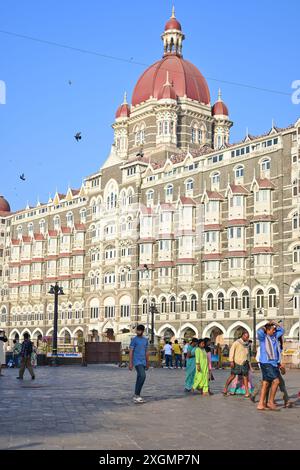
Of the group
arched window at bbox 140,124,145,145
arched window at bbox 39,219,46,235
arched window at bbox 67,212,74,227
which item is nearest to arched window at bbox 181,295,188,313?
arched window at bbox 140,124,145,145

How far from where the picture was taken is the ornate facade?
1984 inches

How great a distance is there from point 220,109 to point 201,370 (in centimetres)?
5847

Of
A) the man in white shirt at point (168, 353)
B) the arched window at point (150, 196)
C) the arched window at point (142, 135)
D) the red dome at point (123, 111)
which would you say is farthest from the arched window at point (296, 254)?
the red dome at point (123, 111)

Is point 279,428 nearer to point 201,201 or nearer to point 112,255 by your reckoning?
point 201,201

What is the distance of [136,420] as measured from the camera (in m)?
11.3

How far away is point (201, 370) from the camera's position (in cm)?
1758

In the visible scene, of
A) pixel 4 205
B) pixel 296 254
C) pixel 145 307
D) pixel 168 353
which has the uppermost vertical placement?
pixel 4 205

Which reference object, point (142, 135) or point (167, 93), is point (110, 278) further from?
point (167, 93)

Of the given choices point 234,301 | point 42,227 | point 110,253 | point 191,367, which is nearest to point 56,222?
point 42,227

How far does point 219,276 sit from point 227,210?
5220 mm

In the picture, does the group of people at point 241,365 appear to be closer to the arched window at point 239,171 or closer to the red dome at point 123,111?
the arched window at point 239,171

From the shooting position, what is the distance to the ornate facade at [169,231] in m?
50.4

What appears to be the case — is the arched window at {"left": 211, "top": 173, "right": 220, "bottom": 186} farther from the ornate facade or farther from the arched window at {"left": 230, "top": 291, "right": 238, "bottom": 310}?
the arched window at {"left": 230, "top": 291, "right": 238, "bottom": 310}

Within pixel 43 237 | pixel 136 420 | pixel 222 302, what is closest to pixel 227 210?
pixel 222 302
